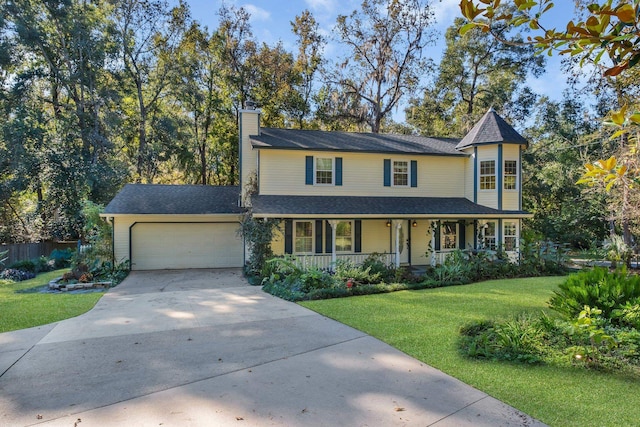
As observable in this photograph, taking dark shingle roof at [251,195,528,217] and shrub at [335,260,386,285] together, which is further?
dark shingle roof at [251,195,528,217]

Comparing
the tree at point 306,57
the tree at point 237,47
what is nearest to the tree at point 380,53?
the tree at point 306,57

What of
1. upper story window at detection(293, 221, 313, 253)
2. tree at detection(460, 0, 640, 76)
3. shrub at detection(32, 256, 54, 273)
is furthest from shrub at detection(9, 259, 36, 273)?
tree at detection(460, 0, 640, 76)

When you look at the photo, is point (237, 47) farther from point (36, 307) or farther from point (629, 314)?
point (629, 314)

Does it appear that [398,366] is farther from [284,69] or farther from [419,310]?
[284,69]

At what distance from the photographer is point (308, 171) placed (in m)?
15.2

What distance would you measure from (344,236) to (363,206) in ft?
5.16

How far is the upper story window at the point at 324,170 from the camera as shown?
1540 cm

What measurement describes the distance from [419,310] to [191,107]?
22.7m

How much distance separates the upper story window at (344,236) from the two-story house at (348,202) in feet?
0.14

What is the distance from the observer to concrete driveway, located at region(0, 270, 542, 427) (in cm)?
370

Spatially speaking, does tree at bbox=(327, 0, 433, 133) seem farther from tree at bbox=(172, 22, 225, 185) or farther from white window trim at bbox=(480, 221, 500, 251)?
white window trim at bbox=(480, 221, 500, 251)

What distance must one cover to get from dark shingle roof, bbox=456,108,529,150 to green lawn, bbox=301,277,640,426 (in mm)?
6893

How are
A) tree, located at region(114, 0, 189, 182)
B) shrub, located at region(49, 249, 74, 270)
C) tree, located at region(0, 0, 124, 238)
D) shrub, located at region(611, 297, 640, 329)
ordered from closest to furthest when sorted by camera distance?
shrub, located at region(611, 297, 640, 329) → shrub, located at region(49, 249, 74, 270) → tree, located at region(0, 0, 124, 238) → tree, located at region(114, 0, 189, 182)

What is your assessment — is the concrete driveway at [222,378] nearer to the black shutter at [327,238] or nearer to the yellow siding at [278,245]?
the yellow siding at [278,245]
